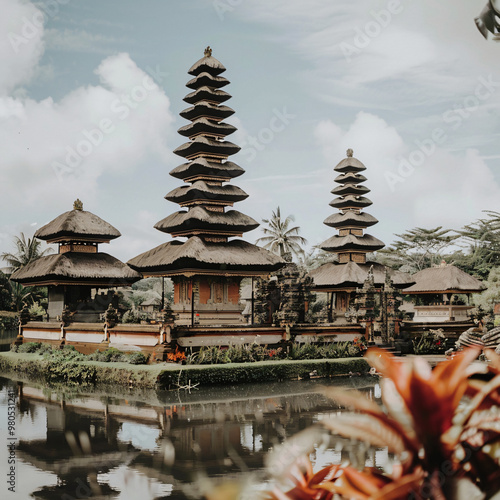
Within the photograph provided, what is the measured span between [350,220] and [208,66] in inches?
502

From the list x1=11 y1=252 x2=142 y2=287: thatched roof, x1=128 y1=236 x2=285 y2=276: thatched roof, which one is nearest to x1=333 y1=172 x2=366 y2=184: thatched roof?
x1=128 y1=236 x2=285 y2=276: thatched roof

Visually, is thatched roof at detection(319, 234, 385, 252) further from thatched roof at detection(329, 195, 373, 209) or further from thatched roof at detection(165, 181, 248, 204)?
thatched roof at detection(165, 181, 248, 204)

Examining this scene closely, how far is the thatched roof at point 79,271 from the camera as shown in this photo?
28.1 metres

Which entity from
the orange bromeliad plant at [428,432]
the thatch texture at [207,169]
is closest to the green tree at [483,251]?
the thatch texture at [207,169]

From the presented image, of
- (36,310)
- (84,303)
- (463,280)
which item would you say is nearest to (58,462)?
(84,303)

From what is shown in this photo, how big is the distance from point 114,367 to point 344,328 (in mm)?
10018

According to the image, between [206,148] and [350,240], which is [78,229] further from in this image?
[350,240]

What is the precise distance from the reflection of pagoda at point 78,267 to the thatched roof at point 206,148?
5.33 meters

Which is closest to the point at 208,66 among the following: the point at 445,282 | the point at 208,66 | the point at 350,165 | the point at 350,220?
the point at 208,66

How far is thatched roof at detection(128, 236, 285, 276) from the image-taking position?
25.7 metres

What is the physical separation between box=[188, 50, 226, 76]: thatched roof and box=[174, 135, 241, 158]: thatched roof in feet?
11.9

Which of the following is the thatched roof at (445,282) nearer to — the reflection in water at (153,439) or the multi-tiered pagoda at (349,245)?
the multi-tiered pagoda at (349,245)

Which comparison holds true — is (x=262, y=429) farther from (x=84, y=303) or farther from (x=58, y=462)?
(x=84, y=303)

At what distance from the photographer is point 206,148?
2911 cm
